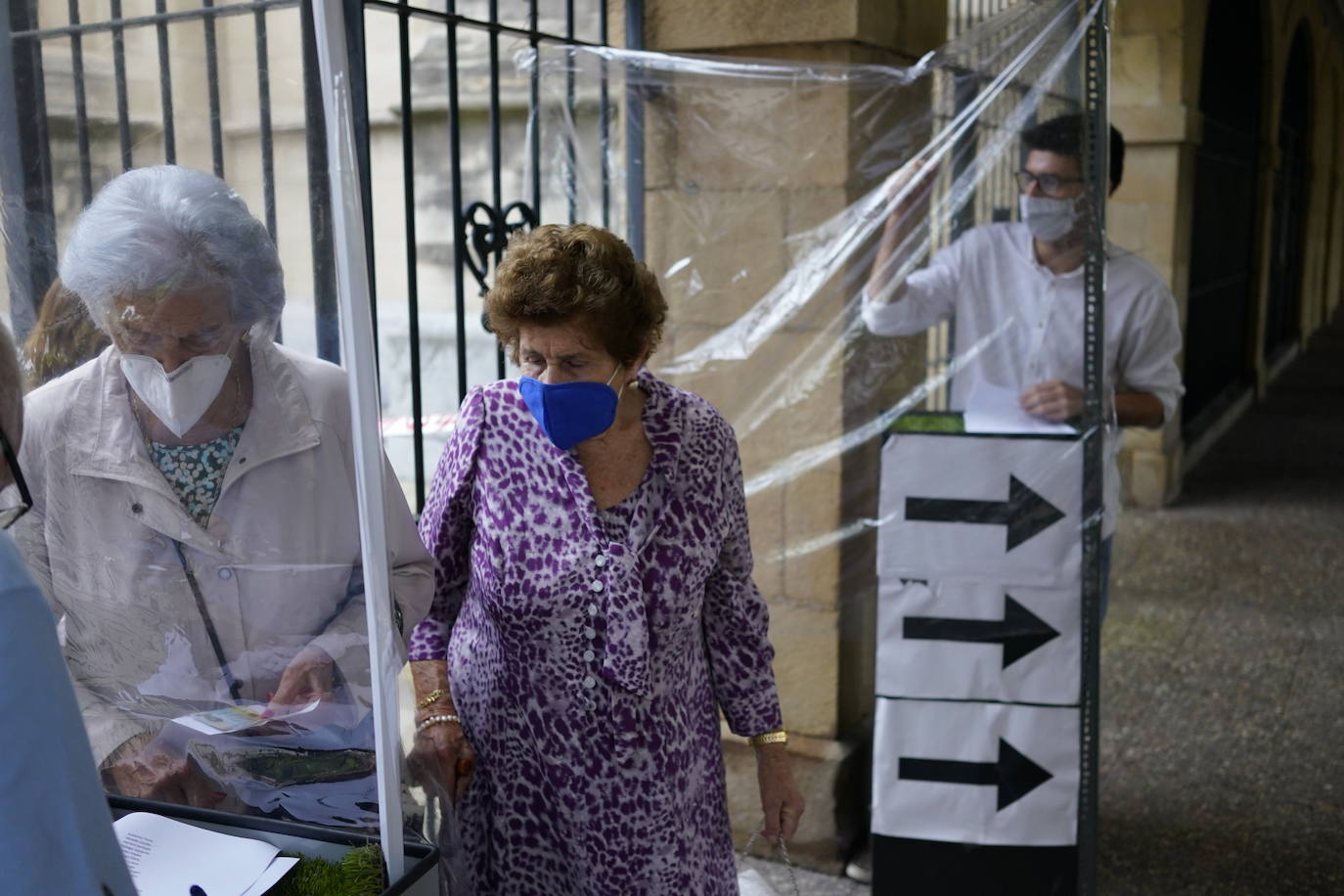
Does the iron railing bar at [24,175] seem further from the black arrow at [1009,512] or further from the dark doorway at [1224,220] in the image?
the dark doorway at [1224,220]

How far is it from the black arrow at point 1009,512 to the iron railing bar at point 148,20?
2014 millimetres

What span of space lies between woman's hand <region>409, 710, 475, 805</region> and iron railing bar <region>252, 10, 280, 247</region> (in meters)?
0.88

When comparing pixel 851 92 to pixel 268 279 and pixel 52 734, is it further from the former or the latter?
pixel 52 734

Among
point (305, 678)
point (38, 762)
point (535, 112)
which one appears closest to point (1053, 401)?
point (535, 112)

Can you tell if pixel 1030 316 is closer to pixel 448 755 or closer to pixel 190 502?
pixel 448 755

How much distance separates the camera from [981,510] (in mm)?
2979

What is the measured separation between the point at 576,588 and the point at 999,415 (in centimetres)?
138

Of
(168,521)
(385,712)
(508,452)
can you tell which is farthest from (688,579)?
(168,521)

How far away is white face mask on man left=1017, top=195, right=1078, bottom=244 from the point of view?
2803 millimetres

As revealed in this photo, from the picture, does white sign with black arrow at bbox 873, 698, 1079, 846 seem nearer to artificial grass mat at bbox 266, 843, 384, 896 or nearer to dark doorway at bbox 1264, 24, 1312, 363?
artificial grass mat at bbox 266, 843, 384, 896

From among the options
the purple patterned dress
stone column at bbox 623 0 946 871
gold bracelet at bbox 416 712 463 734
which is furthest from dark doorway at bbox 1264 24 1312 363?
gold bracelet at bbox 416 712 463 734

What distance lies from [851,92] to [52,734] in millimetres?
2473

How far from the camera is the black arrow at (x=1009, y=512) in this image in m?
2.93

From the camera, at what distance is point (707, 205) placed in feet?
10.7
